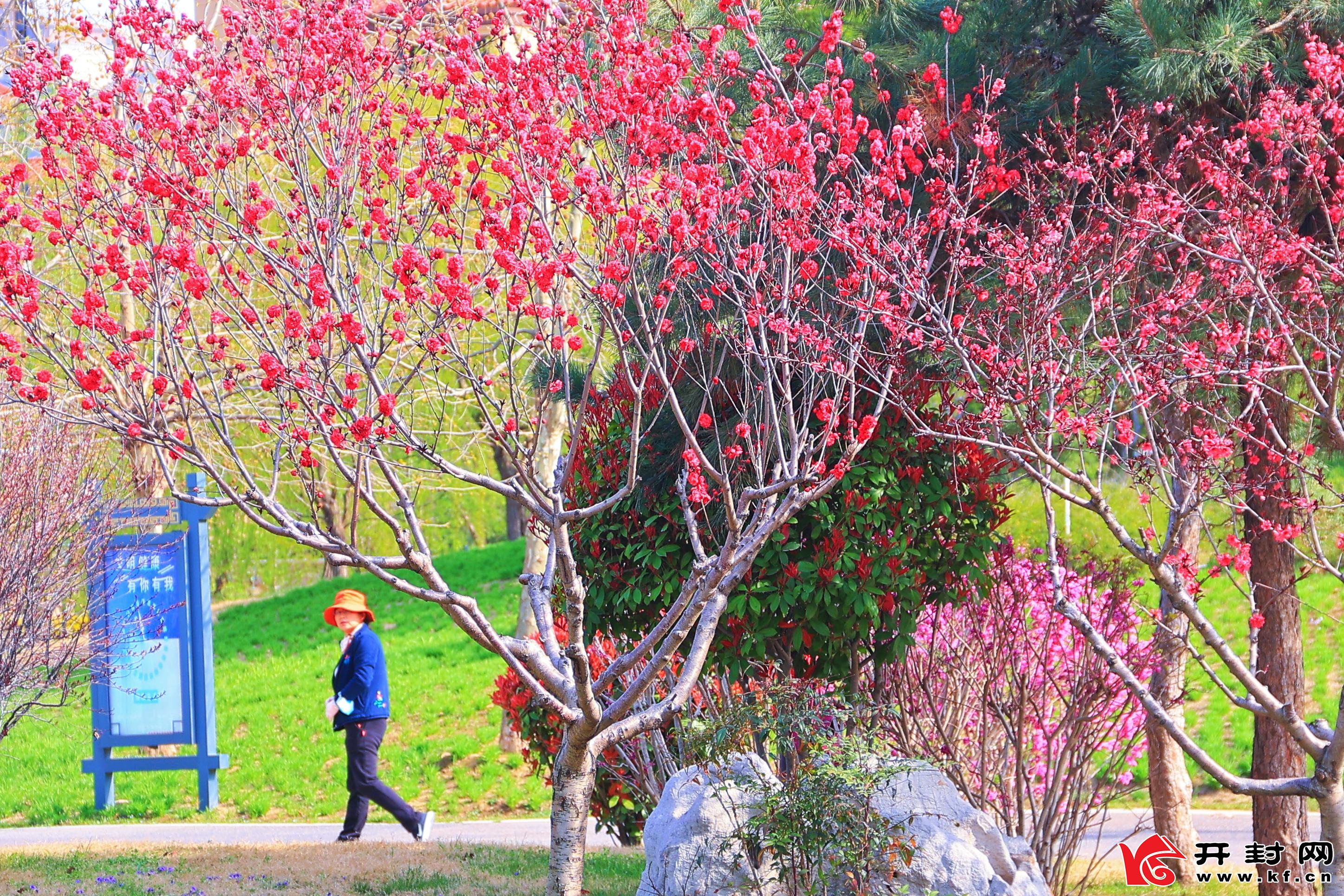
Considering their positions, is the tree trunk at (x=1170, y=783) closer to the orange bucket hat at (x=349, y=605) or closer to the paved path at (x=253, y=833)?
the paved path at (x=253, y=833)

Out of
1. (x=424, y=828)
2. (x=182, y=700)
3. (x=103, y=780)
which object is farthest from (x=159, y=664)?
(x=424, y=828)

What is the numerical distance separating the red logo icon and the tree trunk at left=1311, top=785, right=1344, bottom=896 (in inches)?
100

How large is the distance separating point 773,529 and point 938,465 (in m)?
1.24

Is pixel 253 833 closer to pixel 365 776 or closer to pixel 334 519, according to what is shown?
pixel 365 776

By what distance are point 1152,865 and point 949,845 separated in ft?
10.2

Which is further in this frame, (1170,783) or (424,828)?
(424,828)

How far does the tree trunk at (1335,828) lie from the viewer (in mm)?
4520

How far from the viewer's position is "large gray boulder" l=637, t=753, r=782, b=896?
15.9 feet

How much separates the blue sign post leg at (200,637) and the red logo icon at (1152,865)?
7195 millimetres

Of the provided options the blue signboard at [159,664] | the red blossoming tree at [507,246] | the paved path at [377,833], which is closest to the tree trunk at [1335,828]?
the red blossoming tree at [507,246]

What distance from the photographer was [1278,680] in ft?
21.1

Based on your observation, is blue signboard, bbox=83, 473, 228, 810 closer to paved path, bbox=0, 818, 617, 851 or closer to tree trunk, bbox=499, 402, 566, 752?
paved path, bbox=0, 818, 617, 851

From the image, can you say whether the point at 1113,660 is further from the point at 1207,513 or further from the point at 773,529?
the point at 1207,513

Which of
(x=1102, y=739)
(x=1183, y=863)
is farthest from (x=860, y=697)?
(x=1183, y=863)
